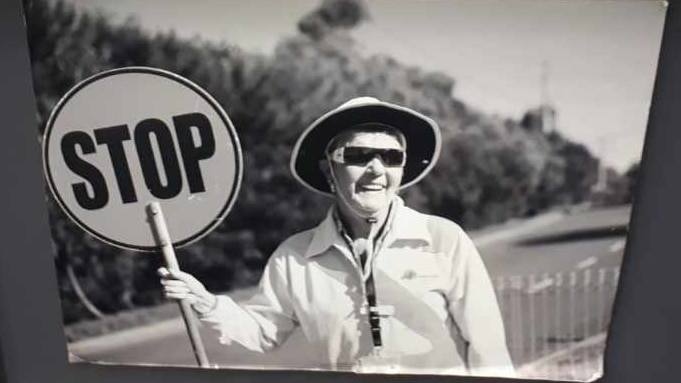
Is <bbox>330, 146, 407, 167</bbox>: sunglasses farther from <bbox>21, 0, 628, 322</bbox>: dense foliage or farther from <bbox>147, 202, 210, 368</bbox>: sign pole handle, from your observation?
<bbox>147, 202, 210, 368</bbox>: sign pole handle

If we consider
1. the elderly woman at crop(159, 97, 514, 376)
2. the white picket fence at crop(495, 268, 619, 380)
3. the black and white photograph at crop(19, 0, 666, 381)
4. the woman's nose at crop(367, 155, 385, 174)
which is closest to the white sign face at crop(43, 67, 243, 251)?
the black and white photograph at crop(19, 0, 666, 381)

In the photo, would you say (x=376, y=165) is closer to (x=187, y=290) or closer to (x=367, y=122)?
(x=367, y=122)

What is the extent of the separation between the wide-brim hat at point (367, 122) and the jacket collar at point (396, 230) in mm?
48

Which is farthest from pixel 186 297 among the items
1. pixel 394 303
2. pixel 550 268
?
pixel 550 268

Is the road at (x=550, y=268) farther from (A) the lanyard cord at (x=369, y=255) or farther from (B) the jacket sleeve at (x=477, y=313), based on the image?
(A) the lanyard cord at (x=369, y=255)

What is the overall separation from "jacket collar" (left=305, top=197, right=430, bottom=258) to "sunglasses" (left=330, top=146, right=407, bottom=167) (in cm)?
6

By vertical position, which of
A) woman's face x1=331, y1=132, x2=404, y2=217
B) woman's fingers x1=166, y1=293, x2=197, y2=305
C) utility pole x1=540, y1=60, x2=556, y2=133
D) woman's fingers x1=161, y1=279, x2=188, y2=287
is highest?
utility pole x1=540, y1=60, x2=556, y2=133

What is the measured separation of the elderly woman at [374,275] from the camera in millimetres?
1186

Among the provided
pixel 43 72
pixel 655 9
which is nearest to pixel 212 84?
pixel 43 72

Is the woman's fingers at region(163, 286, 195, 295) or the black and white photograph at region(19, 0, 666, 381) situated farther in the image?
the woman's fingers at region(163, 286, 195, 295)

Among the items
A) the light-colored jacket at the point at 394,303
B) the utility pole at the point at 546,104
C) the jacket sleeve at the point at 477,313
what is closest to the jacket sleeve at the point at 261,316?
the light-colored jacket at the point at 394,303

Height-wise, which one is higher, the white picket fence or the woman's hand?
the woman's hand

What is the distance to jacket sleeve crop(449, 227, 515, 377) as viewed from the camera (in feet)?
3.95

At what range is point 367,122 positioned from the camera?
3.87 ft
